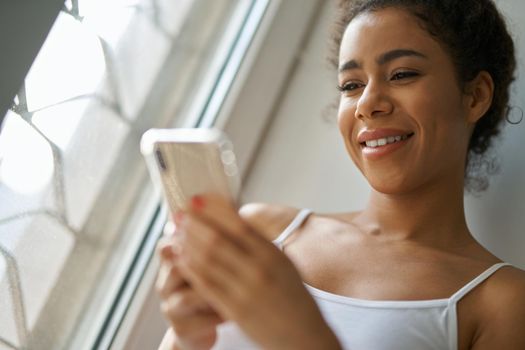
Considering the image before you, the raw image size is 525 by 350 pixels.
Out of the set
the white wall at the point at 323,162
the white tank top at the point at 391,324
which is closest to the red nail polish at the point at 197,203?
the white tank top at the point at 391,324

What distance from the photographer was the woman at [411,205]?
0.84m

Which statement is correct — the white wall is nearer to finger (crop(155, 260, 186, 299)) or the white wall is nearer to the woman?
the woman

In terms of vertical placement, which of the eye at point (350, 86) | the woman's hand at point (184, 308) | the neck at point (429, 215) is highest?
the eye at point (350, 86)

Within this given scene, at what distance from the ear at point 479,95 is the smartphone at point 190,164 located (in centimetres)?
45

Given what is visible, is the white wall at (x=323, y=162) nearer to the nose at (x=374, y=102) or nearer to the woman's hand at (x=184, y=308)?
the nose at (x=374, y=102)

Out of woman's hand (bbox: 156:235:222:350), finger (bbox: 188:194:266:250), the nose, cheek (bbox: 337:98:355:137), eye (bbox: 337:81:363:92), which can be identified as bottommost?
woman's hand (bbox: 156:235:222:350)

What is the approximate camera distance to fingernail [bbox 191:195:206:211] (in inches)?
23.0

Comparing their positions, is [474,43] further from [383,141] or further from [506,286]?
[506,286]

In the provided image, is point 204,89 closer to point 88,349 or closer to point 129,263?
point 129,263

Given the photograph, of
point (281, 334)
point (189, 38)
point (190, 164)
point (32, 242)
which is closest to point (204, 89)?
point (189, 38)

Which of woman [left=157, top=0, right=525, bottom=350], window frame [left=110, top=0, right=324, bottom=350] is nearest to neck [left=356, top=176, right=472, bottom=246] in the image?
woman [left=157, top=0, right=525, bottom=350]

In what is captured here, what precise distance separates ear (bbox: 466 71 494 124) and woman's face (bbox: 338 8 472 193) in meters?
0.02

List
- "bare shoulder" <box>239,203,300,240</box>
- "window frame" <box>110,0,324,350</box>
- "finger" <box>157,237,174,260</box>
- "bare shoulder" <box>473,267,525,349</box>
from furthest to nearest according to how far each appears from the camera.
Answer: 1. "window frame" <box>110,0,324,350</box>
2. "bare shoulder" <box>239,203,300,240</box>
3. "bare shoulder" <box>473,267,525,349</box>
4. "finger" <box>157,237,174,260</box>

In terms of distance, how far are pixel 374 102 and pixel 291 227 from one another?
231mm
